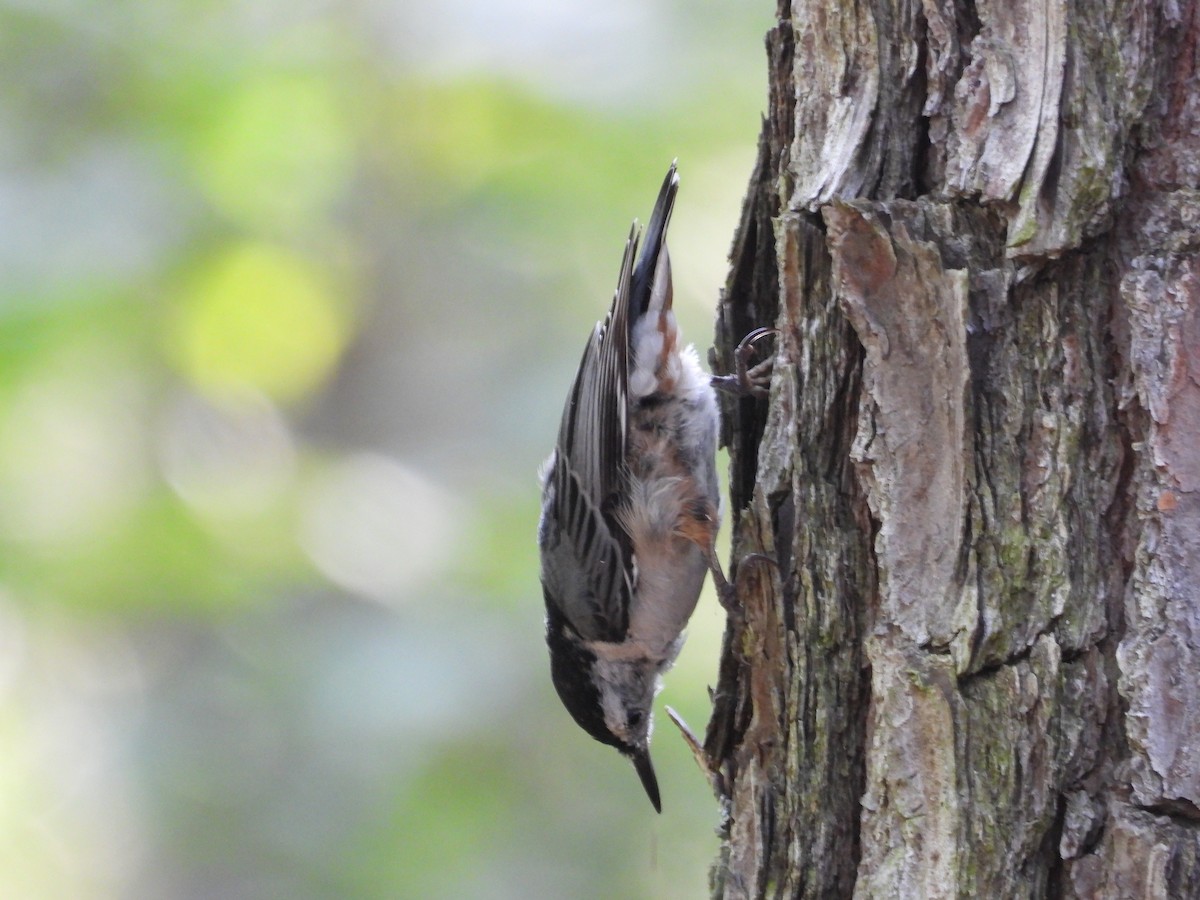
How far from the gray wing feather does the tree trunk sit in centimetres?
136

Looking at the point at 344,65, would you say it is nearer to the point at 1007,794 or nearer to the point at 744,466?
the point at 744,466

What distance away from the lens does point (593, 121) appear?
3955 mm

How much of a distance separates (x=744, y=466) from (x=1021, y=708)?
1127mm

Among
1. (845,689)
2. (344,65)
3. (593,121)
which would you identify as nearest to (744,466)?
(845,689)

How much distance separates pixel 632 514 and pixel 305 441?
7.64 ft

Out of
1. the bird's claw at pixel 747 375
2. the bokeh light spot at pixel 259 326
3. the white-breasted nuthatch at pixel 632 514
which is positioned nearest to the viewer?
the bird's claw at pixel 747 375

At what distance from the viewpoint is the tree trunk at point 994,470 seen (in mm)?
1548

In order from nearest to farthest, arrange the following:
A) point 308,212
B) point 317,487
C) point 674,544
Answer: point 674,544 → point 308,212 → point 317,487

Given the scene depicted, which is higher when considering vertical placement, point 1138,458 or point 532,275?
point 532,275

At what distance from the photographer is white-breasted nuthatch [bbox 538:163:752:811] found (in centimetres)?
323

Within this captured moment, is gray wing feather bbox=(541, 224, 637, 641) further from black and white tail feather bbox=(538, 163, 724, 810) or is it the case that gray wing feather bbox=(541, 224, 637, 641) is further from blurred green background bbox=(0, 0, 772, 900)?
blurred green background bbox=(0, 0, 772, 900)

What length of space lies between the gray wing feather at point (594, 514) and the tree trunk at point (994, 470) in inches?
53.7

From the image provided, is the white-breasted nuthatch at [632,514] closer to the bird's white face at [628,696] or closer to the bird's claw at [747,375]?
the bird's white face at [628,696]

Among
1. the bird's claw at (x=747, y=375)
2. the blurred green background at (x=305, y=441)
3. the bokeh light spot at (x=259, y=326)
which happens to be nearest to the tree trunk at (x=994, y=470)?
the bird's claw at (x=747, y=375)
